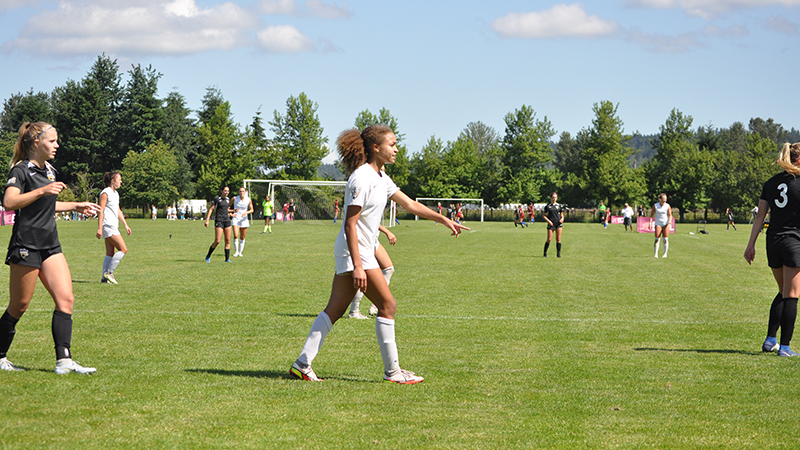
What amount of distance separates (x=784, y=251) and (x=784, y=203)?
0.45 meters

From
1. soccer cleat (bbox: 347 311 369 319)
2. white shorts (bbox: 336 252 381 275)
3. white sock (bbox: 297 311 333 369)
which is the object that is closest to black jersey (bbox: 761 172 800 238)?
white shorts (bbox: 336 252 381 275)

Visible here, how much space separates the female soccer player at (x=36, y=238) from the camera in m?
5.54

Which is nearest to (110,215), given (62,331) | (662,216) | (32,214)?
(62,331)

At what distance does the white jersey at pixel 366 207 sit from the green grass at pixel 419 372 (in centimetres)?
103

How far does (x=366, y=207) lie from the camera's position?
551cm

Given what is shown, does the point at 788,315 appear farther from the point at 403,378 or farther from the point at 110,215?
the point at 110,215

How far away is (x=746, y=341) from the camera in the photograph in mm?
8266

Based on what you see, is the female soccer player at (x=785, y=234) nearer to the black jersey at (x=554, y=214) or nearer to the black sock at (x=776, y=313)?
the black sock at (x=776, y=313)

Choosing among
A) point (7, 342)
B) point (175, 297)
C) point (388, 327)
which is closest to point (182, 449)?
point (388, 327)

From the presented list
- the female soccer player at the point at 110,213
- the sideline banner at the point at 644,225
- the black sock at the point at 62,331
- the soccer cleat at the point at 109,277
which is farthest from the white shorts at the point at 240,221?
the sideline banner at the point at 644,225

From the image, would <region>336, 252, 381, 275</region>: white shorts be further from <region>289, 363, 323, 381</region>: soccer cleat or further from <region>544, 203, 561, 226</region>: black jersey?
<region>544, 203, 561, 226</region>: black jersey

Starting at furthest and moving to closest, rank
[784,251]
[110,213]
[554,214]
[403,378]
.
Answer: [554,214] < [110,213] < [784,251] < [403,378]

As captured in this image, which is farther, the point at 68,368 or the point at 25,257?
the point at 68,368

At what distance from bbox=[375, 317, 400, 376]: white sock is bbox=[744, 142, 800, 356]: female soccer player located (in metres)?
3.49
